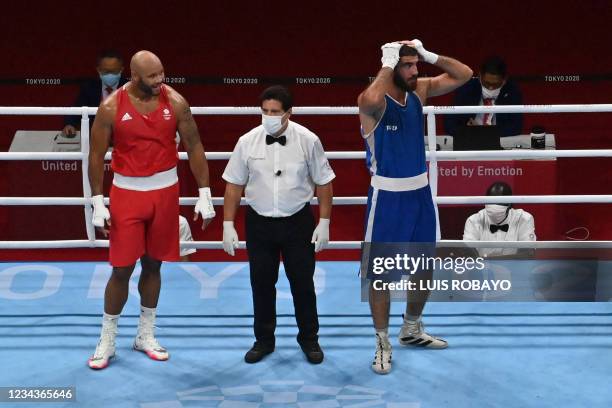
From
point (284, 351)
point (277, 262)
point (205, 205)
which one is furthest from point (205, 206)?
point (284, 351)

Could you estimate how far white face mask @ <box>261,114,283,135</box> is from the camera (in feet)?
15.6

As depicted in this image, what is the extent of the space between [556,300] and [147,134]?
7.65 feet

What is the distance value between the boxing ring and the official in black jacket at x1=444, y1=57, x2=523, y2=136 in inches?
46.5

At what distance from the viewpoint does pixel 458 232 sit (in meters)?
6.46

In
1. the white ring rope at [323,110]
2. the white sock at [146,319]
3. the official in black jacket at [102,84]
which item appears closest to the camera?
the white sock at [146,319]

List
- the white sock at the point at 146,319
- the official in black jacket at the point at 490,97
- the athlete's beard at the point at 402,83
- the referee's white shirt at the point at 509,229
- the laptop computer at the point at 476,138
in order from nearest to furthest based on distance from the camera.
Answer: the athlete's beard at the point at 402,83, the white sock at the point at 146,319, the referee's white shirt at the point at 509,229, the laptop computer at the point at 476,138, the official in black jacket at the point at 490,97

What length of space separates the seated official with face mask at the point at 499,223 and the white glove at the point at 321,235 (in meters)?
1.44

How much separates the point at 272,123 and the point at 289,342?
1.09m

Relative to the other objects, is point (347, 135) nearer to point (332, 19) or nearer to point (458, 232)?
point (332, 19)

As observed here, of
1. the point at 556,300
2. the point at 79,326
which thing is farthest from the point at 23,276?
the point at 556,300

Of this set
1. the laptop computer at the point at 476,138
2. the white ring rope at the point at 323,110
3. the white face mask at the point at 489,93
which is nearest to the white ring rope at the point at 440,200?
the white ring rope at the point at 323,110

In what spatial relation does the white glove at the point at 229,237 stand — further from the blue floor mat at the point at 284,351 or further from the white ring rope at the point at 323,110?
the white ring rope at the point at 323,110

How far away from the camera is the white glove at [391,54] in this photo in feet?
15.1

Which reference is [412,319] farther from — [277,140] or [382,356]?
[277,140]
